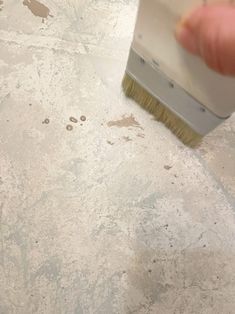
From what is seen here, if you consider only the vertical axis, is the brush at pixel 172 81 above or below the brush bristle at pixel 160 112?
above

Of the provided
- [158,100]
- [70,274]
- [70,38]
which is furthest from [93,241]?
[70,38]

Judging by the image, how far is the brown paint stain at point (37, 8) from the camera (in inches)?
33.8

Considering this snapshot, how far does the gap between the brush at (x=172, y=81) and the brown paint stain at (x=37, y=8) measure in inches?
10.2

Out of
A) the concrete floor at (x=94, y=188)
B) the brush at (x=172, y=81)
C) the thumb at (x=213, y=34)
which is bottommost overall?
the concrete floor at (x=94, y=188)

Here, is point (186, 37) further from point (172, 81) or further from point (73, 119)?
point (73, 119)

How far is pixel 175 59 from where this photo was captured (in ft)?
1.88

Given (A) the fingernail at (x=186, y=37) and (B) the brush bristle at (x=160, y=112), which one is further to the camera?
(B) the brush bristle at (x=160, y=112)

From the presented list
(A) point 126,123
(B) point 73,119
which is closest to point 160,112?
(A) point 126,123

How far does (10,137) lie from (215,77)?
44cm

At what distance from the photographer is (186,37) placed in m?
0.47

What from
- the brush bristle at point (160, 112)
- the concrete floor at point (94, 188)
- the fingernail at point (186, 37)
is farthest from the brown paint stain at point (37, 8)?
the fingernail at point (186, 37)

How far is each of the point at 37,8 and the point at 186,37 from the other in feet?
1.69

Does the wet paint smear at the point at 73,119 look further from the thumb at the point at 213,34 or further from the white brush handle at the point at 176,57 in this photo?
the thumb at the point at 213,34

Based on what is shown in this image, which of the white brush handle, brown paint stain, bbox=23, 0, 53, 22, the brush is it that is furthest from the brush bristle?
brown paint stain, bbox=23, 0, 53, 22
